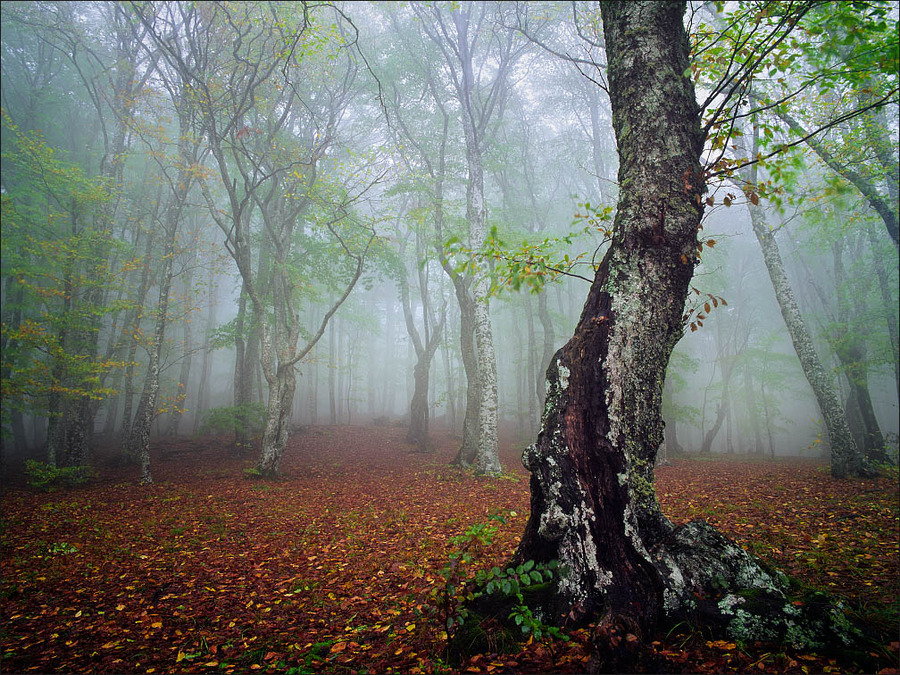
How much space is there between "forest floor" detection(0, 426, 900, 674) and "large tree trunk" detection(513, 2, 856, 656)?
0.25m

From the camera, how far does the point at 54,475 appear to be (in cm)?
882

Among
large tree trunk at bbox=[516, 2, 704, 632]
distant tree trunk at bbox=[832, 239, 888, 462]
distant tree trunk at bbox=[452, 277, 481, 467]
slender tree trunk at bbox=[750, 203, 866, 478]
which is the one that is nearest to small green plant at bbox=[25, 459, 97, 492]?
distant tree trunk at bbox=[452, 277, 481, 467]

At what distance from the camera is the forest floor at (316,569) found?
253 centimetres

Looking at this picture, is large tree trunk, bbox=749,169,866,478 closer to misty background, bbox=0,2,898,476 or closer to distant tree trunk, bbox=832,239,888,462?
misty background, bbox=0,2,898,476

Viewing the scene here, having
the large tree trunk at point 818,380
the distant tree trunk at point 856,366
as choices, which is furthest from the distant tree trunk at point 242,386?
the distant tree trunk at point 856,366

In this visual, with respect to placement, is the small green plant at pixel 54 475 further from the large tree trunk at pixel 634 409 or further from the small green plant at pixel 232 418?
the large tree trunk at pixel 634 409

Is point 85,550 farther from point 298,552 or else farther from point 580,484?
point 580,484

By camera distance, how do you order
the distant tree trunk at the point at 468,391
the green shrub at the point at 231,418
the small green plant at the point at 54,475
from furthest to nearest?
the green shrub at the point at 231,418, the distant tree trunk at the point at 468,391, the small green plant at the point at 54,475

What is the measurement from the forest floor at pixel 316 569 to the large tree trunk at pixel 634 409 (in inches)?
9.8

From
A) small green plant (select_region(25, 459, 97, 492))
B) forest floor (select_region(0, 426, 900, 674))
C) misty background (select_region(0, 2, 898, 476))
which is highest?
misty background (select_region(0, 2, 898, 476))

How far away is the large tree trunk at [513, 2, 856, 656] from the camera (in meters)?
2.39

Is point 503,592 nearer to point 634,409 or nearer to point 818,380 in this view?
point 634,409

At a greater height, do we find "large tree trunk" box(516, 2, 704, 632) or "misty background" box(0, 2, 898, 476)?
"misty background" box(0, 2, 898, 476)

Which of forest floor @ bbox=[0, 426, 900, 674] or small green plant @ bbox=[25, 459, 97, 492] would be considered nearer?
forest floor @ bbox=[0, 426, 900, 674]
